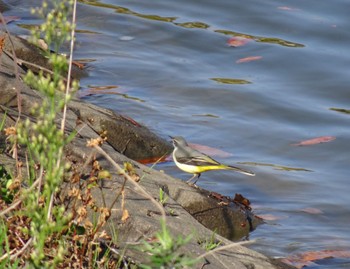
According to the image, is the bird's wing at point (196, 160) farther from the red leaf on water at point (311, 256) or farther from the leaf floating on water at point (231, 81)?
the leaf floating on water at point (231, 81)

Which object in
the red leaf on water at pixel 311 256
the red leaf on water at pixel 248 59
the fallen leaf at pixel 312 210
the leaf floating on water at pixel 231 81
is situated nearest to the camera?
the red leaf on water at pixel 311 256

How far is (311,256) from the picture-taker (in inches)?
321

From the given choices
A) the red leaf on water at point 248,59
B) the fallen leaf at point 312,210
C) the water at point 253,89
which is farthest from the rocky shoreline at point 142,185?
the red leaf on water at point 248,59

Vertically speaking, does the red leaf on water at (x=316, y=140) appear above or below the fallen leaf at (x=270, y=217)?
above

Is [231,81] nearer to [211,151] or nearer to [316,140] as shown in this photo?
[316,140]

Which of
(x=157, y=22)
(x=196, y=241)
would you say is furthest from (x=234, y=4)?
(x=196, y=241)

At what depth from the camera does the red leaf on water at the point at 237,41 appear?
13914 millimetres

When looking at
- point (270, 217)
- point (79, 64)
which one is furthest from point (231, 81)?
point (270, 217)

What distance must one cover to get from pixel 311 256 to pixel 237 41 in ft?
20.8

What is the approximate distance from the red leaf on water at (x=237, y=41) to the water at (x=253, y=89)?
0.29 feet

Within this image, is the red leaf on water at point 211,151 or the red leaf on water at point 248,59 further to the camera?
the red leaf on water at point 248,59

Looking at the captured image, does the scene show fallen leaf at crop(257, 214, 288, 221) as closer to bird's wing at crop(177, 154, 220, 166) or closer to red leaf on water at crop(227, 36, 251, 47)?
bird's wing at crop(177, 154, 220, 166)

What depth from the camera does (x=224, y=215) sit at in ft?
26.5

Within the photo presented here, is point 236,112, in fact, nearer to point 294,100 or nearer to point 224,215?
point 294,100
